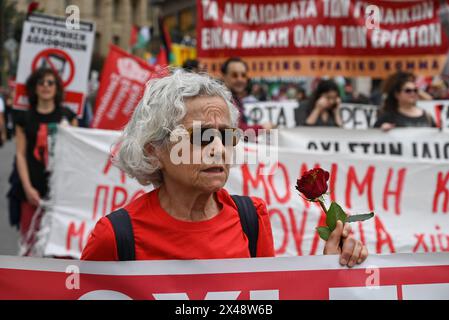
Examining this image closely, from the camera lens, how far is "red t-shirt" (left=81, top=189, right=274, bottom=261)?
89.1 inches

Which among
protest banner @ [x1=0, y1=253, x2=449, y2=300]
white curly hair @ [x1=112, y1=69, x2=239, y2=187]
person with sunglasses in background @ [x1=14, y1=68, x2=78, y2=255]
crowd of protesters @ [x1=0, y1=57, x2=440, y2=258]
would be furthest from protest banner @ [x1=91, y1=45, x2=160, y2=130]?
protest banner @ [x1=0, y1=253, x2=449, y2=300]

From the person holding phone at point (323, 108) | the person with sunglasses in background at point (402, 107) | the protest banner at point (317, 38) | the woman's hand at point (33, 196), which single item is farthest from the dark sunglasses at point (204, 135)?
the protest banner at point (317, 38)

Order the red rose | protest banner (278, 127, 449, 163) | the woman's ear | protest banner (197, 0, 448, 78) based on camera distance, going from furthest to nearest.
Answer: protest banner (197, 0, 448, 78)
protest banner (278, 127, 449, 163)
the woman's ear
the red rose

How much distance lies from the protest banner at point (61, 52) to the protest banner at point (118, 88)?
0.56m

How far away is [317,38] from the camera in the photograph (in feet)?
24.6

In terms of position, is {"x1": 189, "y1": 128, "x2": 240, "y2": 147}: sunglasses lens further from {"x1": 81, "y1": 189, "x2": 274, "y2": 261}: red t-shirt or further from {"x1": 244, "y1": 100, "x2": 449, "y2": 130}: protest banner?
{"x1": 244, "y1": 100, "x2": 449, "y2": 130}: protest banner

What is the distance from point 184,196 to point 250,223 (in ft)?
0.69

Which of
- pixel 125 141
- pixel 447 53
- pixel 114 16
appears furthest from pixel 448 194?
pixel 114 16

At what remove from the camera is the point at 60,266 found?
7.27 feet

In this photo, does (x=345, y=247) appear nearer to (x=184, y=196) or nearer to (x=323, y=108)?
(x=184, y=196)

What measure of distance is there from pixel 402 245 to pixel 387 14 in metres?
3.07

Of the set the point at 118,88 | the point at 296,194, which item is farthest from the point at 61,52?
the point at 296,194

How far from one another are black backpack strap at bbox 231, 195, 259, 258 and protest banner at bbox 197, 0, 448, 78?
5153 mm
